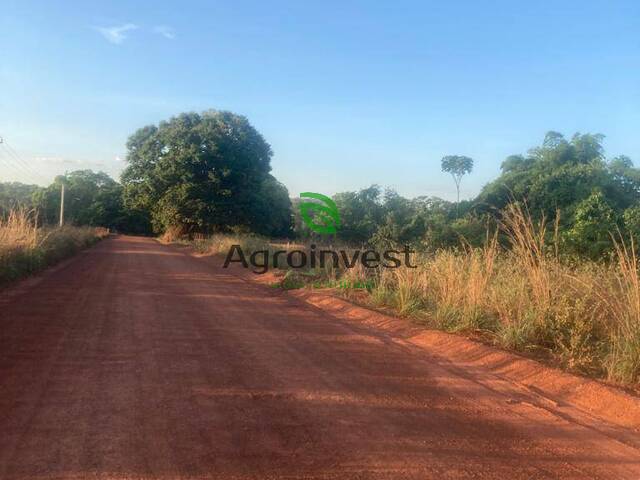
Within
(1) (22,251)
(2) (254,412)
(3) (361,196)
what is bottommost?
(2) (254,412)

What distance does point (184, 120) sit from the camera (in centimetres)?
3675

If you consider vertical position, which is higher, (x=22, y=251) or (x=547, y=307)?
(x=547, y=307)

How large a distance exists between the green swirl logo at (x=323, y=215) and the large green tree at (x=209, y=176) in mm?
9451

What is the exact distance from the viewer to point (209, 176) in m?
34.4

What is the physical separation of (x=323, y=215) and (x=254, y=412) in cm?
2154

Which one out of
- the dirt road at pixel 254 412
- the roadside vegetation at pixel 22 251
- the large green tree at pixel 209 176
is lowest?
the dirt road at pixel 254 412

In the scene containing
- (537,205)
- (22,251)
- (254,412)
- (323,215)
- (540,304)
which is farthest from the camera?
(323,215)

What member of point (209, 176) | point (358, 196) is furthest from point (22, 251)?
point (209, 176)

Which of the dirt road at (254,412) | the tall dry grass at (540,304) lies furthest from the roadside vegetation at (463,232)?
the dirt road at (254,412)

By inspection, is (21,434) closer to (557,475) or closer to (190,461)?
(190,461)

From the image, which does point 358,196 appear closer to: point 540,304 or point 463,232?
point 463,232

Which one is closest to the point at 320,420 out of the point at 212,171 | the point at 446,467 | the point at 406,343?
the point at 446,467

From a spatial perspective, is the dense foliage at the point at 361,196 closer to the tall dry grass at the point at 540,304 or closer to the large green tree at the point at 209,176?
the large green tree at the point at 209,176

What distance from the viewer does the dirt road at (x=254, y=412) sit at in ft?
12.1
